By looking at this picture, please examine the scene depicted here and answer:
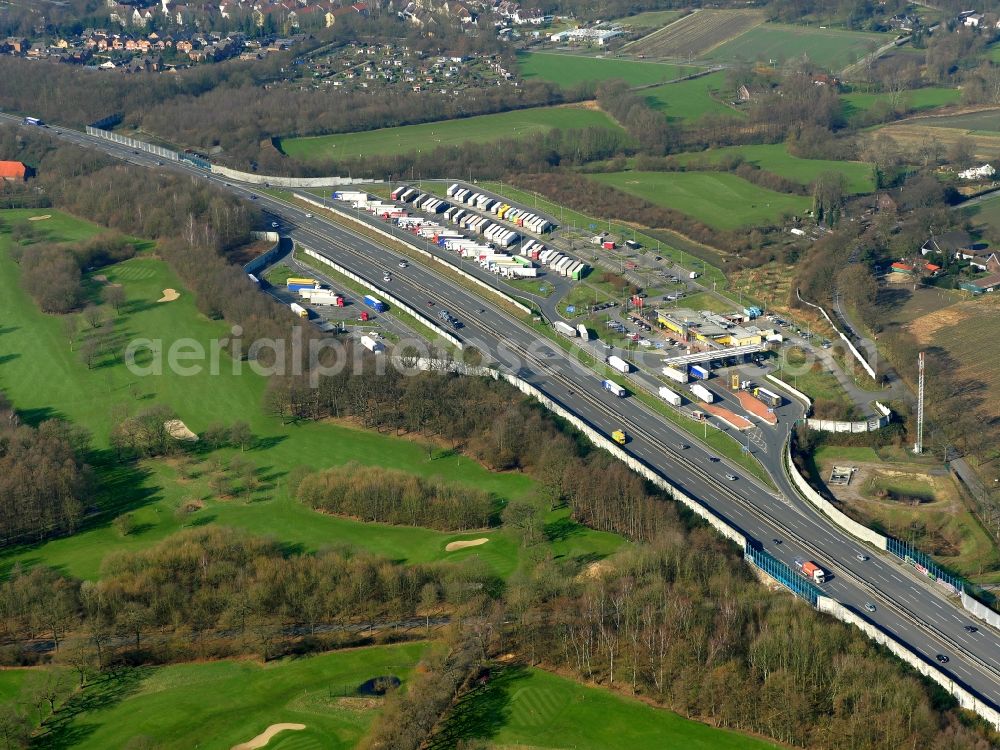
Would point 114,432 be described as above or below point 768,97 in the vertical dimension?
below

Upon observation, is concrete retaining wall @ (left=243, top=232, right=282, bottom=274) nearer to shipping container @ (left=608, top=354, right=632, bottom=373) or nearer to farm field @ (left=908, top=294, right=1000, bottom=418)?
shipping container @ (left=608, top=354, right=632, bottom=373)

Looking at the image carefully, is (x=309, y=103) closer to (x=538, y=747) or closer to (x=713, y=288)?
(x=713, y=288)

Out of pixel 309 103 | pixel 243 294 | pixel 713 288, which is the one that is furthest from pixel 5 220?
pixel 713 288

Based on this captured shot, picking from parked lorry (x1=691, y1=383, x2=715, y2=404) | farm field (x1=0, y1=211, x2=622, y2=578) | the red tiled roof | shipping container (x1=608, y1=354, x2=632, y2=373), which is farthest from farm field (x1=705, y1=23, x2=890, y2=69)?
farm field (x1=0, y1=211, x2=622, y2=578)

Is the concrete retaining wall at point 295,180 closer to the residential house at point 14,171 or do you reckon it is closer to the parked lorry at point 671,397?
the residential house at point 14,171

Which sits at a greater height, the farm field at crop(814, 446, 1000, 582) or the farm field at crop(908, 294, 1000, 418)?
the farm field at crop(908, 294, 1000, 418)

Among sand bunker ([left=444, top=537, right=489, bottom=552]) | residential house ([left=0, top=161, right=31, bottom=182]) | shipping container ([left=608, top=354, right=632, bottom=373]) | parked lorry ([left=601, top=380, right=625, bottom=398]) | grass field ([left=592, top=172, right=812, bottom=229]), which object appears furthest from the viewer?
residential house ([left=0, top=161, right=31, bottom=182])

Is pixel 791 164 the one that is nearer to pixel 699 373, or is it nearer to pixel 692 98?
pixel 692 98

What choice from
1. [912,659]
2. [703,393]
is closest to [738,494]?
[703,393]
